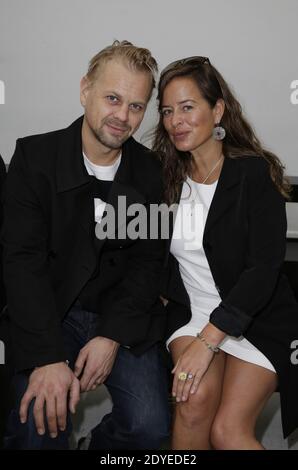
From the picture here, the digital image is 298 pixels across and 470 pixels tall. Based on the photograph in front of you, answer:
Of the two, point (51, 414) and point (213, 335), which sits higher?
point (213, 335)

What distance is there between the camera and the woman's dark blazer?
1591mm

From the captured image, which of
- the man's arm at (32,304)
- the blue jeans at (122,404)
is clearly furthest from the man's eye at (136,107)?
the blue jeans at (122,404)

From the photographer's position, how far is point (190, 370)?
1535mm

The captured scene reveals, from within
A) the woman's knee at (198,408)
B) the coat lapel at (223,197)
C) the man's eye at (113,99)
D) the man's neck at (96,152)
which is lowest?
the woman's knee at (198,408)

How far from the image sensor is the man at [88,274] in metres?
1.53

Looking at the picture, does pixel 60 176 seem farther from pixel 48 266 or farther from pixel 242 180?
pixel 242 180

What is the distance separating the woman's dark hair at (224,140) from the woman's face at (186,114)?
2cm

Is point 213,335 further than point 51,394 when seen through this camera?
Yes

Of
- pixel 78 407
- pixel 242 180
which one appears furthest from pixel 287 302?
pixel 78 407

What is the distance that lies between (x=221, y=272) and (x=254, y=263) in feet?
0.34
